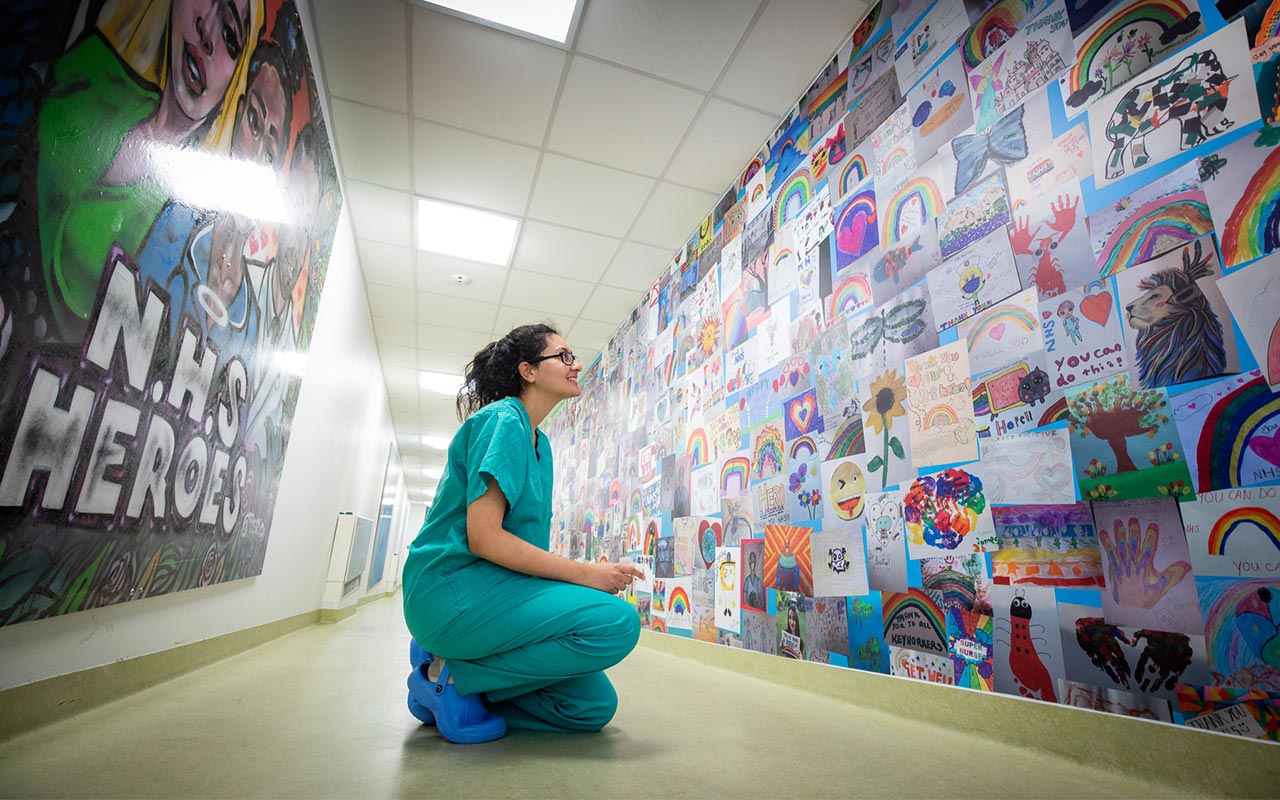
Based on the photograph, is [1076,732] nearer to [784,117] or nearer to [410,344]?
[784,117]

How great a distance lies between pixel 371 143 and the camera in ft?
10.2

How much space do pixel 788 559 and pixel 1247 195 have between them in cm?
172

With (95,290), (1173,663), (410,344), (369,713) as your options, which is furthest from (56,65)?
(410,344)

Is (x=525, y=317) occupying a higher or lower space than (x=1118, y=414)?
higher

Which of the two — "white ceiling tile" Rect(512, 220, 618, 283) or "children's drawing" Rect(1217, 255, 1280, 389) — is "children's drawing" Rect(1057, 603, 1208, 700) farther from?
"white ceiling tile" Rect(512, 220, 618, 283)

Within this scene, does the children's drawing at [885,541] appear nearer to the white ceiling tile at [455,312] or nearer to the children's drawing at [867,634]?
the children's drawing at [867,634]

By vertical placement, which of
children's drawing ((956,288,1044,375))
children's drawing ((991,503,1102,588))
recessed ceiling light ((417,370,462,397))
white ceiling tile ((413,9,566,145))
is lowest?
children's drawing ((991,503,1102,588))

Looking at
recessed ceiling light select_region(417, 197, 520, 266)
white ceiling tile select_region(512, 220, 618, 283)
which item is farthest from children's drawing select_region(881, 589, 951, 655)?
recessed ceiling light select_region(417, 197, 520, 266)

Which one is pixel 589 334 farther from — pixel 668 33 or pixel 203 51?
pixel 203 51

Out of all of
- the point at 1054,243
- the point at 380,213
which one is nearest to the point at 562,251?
the point at 380,213

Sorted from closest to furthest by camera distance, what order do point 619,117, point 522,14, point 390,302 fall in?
point 522,14 < point 619,117 < point 390,302

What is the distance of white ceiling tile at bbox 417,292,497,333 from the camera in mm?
4925

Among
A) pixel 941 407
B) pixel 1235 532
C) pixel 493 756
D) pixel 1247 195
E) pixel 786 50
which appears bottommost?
pixel 493 756

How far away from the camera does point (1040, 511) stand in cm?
137
